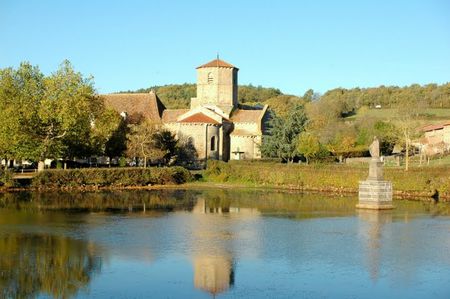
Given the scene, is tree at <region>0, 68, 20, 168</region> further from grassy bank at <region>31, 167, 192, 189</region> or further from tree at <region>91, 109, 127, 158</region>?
tree at <region>91, 109, 127, 158</region>

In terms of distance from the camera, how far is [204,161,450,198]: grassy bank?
41.2 metres

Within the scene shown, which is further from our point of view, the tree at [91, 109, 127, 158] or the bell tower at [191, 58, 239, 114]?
the bell tower at [191, 58, 239, 114]

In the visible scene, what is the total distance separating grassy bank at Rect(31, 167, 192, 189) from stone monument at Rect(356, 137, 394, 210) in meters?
18.7

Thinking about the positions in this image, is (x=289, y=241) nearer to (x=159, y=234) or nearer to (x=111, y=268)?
(x=159, y=234)

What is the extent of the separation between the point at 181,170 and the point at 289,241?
27.3 m

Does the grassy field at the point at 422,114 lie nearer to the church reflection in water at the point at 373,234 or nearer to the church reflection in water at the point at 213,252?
the church reflection in water at the point at 373,234

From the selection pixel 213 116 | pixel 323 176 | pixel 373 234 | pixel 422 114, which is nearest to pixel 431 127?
pixel 422 114

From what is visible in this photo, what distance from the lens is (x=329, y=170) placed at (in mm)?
46594

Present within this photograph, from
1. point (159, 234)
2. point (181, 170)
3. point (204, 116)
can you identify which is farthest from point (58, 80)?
point (159, 234)

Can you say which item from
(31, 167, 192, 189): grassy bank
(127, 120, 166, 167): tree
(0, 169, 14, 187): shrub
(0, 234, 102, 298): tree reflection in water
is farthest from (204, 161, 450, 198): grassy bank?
(0, 234, 102, 298): tree reflection in water

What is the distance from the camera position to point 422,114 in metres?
82.2

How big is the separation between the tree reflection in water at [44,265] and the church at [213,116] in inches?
1545

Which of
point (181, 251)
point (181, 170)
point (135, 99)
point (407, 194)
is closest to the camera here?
point (181, 251)

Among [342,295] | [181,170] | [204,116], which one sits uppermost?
[204,116]
